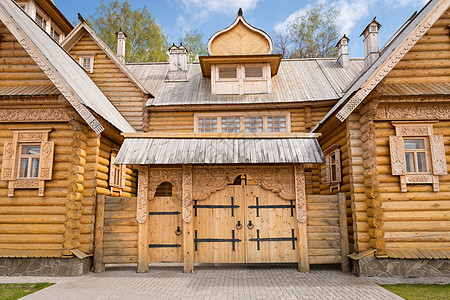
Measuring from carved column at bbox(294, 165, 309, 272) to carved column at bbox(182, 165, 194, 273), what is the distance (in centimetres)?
323

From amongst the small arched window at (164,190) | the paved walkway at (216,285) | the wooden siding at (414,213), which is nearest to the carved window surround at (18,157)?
the paved walkway at (216,285)

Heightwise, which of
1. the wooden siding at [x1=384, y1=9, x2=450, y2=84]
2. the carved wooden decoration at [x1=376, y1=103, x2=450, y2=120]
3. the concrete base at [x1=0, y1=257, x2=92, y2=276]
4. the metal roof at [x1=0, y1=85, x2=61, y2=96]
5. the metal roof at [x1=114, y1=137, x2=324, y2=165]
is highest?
the wooden siding at [x1=384, y1=9, x2=450, y2=84]

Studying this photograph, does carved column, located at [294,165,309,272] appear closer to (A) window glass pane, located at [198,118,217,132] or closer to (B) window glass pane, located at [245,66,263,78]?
(A) window glass pane, located at [198,118,217,132]

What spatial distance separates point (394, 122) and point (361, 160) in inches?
58.7

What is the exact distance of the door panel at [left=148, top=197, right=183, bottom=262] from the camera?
9.36m

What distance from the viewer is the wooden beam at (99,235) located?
9.23m

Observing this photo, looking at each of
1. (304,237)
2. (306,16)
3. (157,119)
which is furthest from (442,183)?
(306,16)

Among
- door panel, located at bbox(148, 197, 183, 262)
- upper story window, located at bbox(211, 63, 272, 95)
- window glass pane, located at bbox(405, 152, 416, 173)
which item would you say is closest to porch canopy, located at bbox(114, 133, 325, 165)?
door panel, located at bbox(148, 197, 183, 262)

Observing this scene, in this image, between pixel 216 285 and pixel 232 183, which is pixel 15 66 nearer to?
pixel 232 183

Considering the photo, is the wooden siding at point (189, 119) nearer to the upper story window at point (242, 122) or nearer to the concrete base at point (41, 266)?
the upper story window at point (242, 122)

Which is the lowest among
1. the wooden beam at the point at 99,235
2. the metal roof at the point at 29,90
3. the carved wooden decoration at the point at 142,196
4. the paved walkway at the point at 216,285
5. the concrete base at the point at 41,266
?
the paved walkway at the point at 216,285

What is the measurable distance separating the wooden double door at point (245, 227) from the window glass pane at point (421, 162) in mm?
3849

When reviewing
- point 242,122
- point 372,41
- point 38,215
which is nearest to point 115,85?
point 242,122

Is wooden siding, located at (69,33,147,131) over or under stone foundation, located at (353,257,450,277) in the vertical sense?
over
